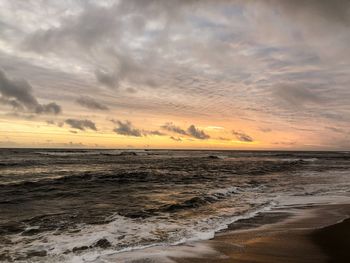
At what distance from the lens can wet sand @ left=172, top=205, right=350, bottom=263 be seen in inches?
252

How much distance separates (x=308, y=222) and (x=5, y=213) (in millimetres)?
10176

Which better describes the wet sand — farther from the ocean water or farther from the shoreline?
the ocean water

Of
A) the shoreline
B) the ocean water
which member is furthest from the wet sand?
the ocean water

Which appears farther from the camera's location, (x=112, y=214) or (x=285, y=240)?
(x=112, y=214)

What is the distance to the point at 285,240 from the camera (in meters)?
7.78

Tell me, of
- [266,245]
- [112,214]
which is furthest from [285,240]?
[112,214]

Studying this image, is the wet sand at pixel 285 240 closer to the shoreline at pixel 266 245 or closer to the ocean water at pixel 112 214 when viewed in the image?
the shoreline at pixel 266 245

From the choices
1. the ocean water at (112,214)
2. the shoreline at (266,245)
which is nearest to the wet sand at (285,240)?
the shoreline at (266,245)

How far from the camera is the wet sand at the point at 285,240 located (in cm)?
639

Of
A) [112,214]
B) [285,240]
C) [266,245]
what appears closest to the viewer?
[266,245]

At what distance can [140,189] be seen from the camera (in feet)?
58.0

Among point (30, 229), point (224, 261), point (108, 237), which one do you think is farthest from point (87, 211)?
point (224, 261)

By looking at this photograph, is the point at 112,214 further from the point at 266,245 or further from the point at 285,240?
the point at 285,240

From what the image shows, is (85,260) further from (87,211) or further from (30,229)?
(87,211)
